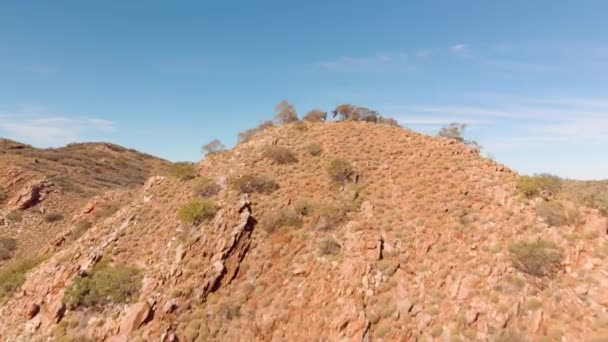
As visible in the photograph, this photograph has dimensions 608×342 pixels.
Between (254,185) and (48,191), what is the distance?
33108mm

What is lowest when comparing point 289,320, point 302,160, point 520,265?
point 289,320

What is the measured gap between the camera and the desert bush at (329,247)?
68.4ft

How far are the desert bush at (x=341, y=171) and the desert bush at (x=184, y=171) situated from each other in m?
10.7

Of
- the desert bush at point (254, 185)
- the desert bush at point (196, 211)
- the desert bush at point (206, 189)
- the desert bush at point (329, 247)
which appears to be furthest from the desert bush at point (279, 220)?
the desert bush at point (206, 189)

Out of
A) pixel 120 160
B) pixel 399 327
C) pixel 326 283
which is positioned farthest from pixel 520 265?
pixel 120 160

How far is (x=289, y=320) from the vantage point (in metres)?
17.9

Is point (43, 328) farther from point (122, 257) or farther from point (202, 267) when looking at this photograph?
point (202, 267)

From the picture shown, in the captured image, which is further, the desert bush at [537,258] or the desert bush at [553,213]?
the desert bush at [553,213]

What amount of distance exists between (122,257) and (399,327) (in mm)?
15964

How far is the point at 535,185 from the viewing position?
22297mm

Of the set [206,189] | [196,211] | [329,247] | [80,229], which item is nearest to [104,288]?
[196,211]

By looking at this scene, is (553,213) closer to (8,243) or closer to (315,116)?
(315,116)

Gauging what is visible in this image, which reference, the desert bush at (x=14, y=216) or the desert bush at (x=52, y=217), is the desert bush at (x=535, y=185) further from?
the desert bush at (x=14, y=216)

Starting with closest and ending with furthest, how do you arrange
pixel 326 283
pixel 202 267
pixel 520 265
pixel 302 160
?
pixel 520 265 < pixel 326 283 < pixel 202 267 < pixel 302 160
